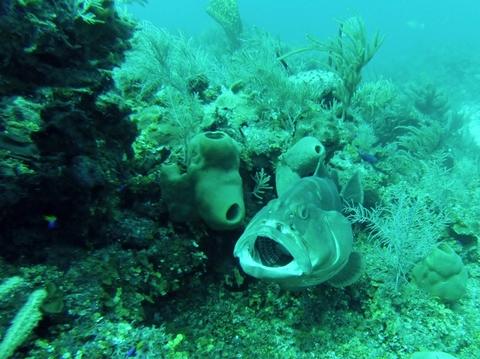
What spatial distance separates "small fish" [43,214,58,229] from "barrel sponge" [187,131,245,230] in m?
1.13

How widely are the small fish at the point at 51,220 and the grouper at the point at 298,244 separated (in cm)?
131

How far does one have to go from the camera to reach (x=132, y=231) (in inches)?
115

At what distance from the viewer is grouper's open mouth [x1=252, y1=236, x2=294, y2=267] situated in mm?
2500

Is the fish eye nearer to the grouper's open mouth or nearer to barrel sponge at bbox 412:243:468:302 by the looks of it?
the grouper's open mouth

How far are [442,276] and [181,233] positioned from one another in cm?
278

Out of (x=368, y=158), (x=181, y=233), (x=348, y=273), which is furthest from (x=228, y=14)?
(x=348, y=273)

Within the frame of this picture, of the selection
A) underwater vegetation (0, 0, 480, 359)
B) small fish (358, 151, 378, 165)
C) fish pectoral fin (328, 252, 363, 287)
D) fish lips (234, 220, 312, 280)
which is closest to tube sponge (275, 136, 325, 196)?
underwater vegetation (0, 0, 480, 359)

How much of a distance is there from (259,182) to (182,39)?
5.28m

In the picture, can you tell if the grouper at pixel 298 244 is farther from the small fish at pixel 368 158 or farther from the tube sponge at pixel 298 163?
the small fish at pixel 368 158

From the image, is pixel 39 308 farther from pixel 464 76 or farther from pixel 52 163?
pixel 464 76

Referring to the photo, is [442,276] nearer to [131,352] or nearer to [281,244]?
[281,244]

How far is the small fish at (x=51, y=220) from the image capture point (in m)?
2.45

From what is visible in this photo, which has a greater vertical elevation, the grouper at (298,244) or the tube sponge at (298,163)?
the tube sponge at (298,163)

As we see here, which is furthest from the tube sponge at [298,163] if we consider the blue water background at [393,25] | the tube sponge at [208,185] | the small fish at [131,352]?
the blue water background at [393,25]
